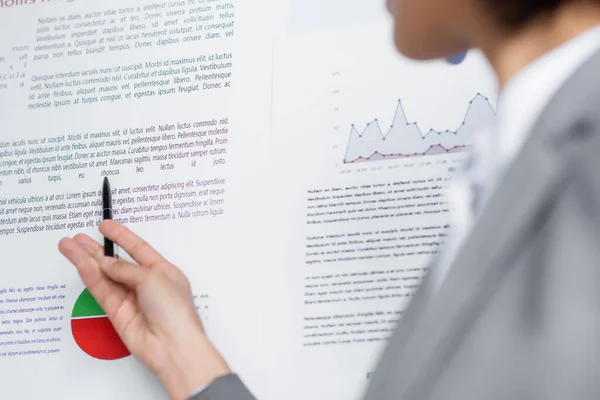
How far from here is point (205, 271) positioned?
3.12 feet

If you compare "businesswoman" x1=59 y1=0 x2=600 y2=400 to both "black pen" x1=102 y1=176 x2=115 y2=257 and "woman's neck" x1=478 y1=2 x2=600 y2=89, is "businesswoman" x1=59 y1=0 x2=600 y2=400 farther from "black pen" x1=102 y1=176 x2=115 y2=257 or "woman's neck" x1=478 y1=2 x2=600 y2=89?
"black pen" x1=102 y1=176 x2=115 y2=257

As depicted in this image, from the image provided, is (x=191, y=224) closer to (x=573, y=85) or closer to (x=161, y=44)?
(x=161, y=44)

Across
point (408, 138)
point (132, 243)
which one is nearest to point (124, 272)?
point (132, 243)

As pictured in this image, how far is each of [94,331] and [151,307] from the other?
133 mm

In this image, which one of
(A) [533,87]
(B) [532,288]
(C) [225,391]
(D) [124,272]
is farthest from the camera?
(D) [124,272]

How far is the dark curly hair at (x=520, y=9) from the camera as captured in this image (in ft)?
1.90

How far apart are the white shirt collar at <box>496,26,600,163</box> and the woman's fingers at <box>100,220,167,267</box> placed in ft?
1.61

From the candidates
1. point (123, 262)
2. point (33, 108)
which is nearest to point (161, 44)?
point (33, 108)

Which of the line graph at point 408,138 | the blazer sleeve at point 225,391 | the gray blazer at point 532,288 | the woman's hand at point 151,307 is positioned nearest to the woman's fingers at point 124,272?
the woman's hand at point 151,307

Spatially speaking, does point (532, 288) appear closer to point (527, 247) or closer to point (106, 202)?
point (527, 247)

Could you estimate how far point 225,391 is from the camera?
786mm

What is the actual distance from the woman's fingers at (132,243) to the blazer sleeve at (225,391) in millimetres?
197

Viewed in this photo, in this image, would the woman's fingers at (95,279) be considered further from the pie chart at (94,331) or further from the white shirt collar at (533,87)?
the white shirt collar at (533,87)

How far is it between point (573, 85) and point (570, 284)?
0.13 m
